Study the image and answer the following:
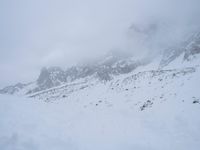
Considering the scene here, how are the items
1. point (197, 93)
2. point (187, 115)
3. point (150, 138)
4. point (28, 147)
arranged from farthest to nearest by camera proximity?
point (197, 93), point (187, 115), point (150, 138), point (28, 147)

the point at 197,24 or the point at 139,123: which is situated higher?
the point at 197,24

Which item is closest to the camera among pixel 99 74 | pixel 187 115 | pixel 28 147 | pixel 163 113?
pixel 28 147

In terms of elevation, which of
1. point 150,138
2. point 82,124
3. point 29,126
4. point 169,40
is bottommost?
point 150,138

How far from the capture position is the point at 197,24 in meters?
182

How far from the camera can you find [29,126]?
940 centimetres

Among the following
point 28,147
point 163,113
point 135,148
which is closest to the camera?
point 28,147

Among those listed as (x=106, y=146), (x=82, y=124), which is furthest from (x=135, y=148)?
(x=82, y=124)

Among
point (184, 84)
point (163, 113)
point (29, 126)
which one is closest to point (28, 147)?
point (29, 126)

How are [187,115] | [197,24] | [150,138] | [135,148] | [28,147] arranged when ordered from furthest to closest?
[197,24] < [187,115] < [150,138] < [135,148] < [28,147]

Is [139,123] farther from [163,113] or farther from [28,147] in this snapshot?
[28,147]

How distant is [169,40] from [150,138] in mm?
196153

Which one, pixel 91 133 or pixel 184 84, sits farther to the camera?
pixel 184 84

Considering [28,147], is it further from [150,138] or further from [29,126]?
[150,138]

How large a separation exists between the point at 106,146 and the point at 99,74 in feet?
612
